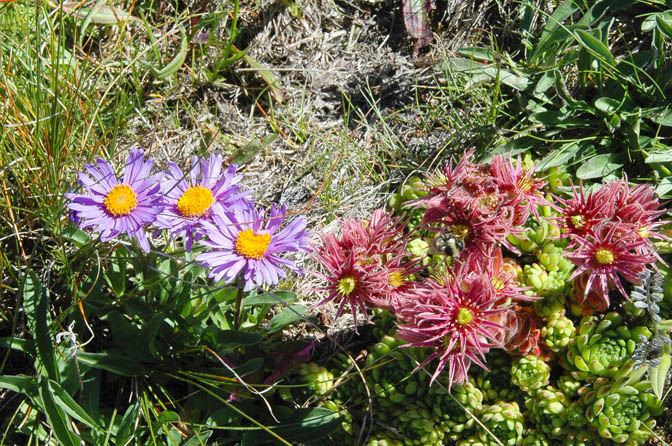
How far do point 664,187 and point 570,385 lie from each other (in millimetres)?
1027

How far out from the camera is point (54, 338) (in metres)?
2.46

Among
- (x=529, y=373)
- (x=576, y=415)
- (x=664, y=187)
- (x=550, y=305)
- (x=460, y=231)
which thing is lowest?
(x=576, y=415)

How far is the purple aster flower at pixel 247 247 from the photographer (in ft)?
6.99

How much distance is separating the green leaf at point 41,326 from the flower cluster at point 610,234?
1.93 meters

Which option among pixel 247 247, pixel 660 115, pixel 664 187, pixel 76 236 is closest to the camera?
pixel 247 247

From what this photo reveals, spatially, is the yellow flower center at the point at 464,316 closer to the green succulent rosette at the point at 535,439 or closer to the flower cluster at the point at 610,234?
the flower cluster at the point at 610,234

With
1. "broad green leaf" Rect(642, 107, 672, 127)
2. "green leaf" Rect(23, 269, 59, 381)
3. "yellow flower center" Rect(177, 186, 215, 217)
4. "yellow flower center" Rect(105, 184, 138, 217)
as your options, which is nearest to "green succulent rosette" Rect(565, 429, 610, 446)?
"broad green leaf" Rect(642, 107, 672, 127)

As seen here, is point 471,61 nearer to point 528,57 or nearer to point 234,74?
point 528,57

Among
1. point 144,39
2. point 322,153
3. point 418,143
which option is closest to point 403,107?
point 418,143

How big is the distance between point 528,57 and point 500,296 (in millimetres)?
1736

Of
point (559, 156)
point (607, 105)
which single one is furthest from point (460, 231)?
point (607, 105)

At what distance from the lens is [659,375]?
85.5 inches

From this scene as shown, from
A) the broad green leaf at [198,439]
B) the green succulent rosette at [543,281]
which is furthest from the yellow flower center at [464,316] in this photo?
the broad green leaf at [198,439]

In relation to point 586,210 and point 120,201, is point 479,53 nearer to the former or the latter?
point 586,210
